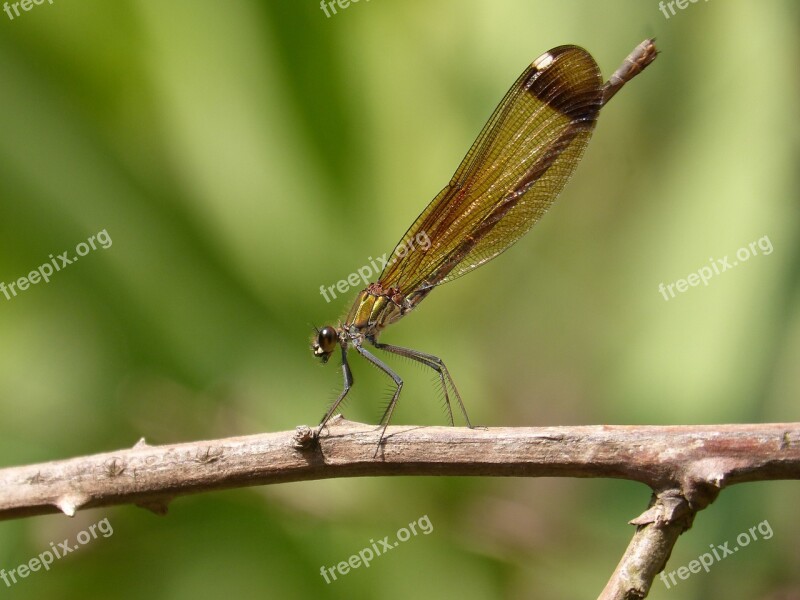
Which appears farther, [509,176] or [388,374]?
[509,176]

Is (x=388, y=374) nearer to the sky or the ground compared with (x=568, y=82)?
nearer to the ground

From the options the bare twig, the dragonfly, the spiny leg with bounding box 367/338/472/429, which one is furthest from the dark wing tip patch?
the bare twig

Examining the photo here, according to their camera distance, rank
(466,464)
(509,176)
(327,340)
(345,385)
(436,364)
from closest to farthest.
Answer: (466,464) → (345,385) → (436,364) → (327,340) → (509,176)

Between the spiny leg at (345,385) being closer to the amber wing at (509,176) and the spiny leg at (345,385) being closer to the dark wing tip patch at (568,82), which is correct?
the amber wing at (509,176)

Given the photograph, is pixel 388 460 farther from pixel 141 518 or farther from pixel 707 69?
pixel 707 69

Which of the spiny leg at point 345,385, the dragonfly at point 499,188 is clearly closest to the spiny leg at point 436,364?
the dragonfly at point 499,188

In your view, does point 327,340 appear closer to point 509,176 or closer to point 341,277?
point 341,277

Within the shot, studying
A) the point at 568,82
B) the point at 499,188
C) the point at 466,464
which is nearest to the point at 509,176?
the point at 499,188
